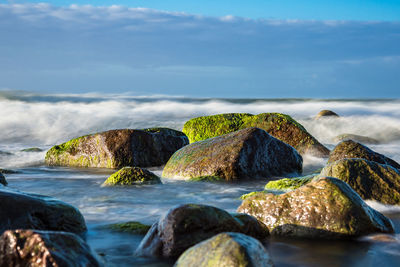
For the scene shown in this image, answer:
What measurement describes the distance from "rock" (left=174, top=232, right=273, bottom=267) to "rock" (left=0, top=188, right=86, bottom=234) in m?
1.54

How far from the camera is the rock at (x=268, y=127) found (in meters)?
11.4

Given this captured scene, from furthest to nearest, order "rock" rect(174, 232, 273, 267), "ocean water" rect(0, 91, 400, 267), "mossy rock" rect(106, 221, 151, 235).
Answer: "mossy rock" rect(106, 221, 151, 235) → "ocean water" rect(0, 91, 400, 267) → "rock" rect(174, 232, 273, 267)

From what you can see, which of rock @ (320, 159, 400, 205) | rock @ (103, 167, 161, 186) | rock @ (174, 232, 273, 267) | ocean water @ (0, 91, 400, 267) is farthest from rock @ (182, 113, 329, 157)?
rock @ (174, 232, 273, 267)

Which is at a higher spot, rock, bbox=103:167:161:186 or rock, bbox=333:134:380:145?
rock, bbox=103:167:161:186

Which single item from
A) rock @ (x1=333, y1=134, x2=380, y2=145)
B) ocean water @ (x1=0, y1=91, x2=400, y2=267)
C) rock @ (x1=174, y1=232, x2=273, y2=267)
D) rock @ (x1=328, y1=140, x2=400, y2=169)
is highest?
rock @ (x1=174, y1=232, x2=273, y2=267)

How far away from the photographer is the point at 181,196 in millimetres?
6844

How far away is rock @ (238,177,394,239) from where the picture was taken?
4.44 m

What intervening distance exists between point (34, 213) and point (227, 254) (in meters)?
1.99

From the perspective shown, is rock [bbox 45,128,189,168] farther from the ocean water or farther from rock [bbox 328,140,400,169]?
rock [bbox 328,140,400,169]

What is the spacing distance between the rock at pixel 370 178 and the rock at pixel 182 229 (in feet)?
8.04

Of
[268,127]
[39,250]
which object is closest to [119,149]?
[268,127]

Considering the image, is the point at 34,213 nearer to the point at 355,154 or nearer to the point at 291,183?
the point at 291,183

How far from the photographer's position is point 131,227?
4.71 m

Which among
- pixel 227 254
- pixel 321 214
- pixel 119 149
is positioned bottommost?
pixel 119 149
